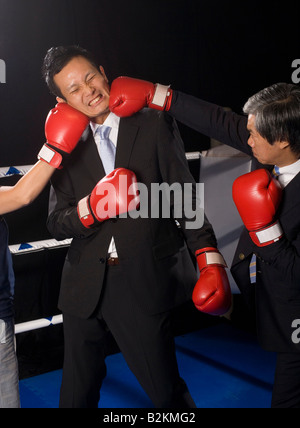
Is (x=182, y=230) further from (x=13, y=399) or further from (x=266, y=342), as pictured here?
(x=13, y=399)

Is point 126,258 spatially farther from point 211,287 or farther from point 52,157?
point 52,157

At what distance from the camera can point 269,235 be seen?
63.5 inches

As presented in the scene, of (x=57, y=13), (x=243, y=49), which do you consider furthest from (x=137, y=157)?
(x=243, y=49)

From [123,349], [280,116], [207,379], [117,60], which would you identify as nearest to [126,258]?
[123,349]

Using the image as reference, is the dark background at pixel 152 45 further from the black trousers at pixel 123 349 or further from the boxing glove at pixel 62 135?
the black trousers at pixel 123 349

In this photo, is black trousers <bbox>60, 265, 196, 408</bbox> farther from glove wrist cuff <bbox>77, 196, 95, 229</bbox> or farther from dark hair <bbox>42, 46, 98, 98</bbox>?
dark hair <bbox>42, 46, 98, 98</bbox>

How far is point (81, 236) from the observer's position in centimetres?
185

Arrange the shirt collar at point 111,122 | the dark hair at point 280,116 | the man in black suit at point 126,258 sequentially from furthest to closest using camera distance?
the shirt collar at point 111,122
the man in black suit at point 126,258
the dark hair at point 280,116

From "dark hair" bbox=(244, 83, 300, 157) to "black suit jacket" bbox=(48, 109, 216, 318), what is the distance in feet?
1.11

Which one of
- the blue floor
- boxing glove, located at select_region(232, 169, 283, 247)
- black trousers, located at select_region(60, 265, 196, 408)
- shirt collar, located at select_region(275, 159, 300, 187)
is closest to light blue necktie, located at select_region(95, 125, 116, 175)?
black trousers, located at select_region(60, 265, 196, 408)

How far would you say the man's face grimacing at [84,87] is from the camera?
1825 millimetres

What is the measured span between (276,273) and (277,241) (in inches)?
4.8

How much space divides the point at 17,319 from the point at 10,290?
49.0 inches

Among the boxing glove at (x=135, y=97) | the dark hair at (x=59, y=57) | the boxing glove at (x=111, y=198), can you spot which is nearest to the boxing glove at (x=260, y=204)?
the boxing glove at (x=111, y=198)
